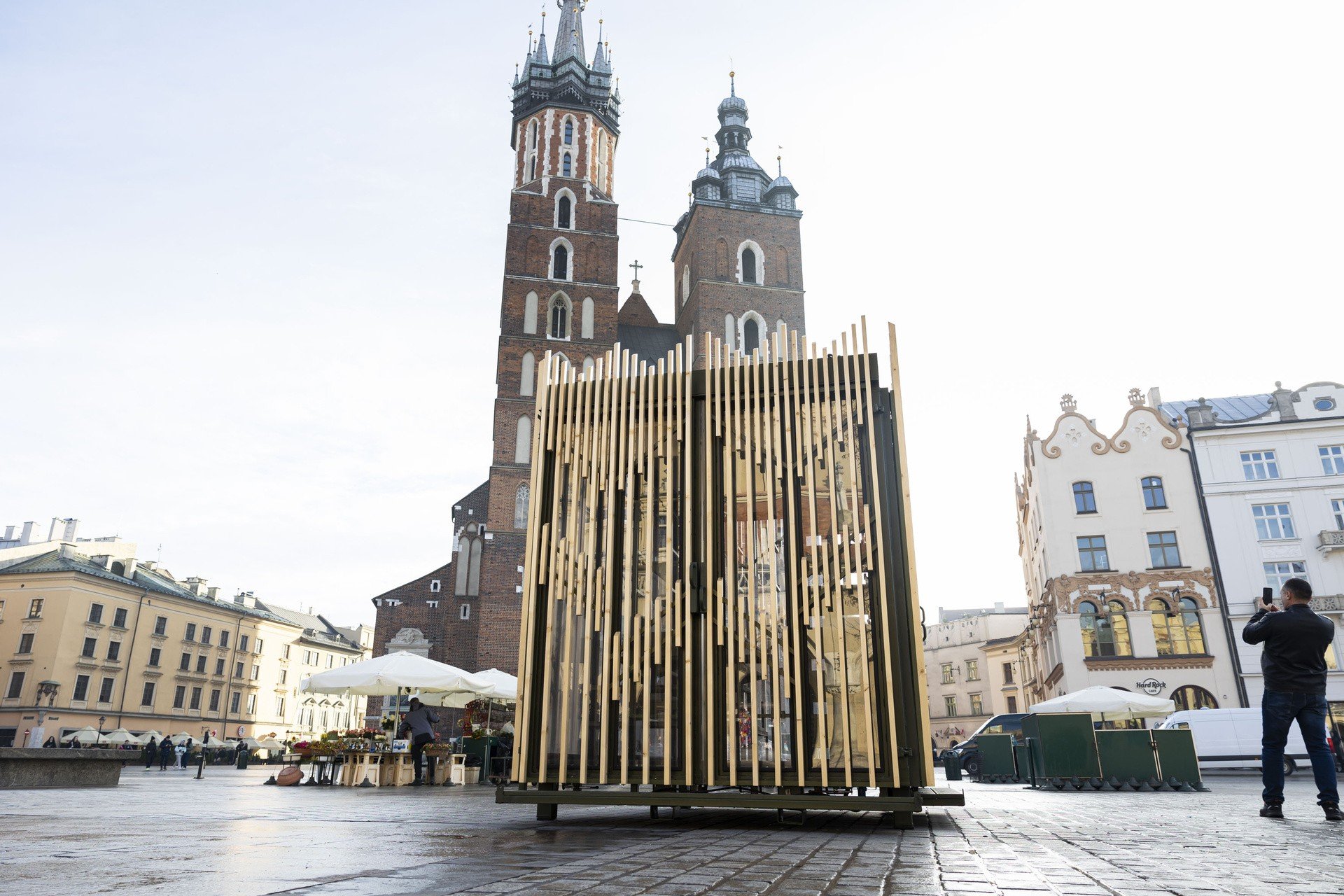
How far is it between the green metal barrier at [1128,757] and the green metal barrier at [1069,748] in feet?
0.40

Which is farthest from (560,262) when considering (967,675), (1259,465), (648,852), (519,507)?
(967,675)

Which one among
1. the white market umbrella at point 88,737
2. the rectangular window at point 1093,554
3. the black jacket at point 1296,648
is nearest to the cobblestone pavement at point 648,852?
the black jacket at point 1296,648

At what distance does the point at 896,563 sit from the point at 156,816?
19.1 feet

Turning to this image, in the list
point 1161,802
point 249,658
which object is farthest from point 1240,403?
point 249,658

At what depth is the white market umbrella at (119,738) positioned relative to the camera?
3934 centimetres

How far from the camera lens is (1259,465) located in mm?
29609

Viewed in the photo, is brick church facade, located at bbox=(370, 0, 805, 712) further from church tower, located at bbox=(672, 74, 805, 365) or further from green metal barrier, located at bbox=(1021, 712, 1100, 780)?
green metal barrier, located at bbox=(1021, 712, 1100, 780)

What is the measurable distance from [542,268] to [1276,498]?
94.8ft

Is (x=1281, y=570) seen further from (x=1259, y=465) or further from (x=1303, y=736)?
(x=1303, y=736)

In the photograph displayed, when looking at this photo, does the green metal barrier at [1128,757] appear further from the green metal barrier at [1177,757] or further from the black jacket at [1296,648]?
the black jacket at [1296,648]

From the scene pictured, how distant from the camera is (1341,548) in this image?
28000 mm

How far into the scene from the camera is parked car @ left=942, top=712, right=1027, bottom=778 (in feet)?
68.9

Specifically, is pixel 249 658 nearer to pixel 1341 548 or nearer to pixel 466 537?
pixel 466 537

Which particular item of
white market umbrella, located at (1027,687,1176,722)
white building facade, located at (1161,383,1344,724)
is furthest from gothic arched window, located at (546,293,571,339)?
white market umbrella, located at (1027,687,1176,722)
